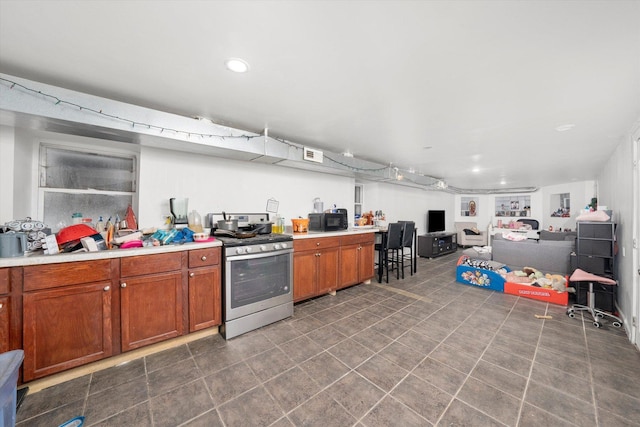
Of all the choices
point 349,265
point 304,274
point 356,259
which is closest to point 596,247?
point 356,259

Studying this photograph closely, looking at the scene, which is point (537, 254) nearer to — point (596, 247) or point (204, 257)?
point (596, 247)

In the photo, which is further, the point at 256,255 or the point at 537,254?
the point at 537,254

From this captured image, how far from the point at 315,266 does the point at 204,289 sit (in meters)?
1.43

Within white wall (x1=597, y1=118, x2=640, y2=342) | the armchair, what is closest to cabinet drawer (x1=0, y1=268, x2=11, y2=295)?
white wall (x1=597, y1=118, x2=640, y2=342)

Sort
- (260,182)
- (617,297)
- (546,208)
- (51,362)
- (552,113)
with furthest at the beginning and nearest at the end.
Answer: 1. (546,208)
2. (260,182)
3. (617,297)
4. (552,113)
5. (51,362)

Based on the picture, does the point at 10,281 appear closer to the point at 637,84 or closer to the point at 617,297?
the point at 637,84

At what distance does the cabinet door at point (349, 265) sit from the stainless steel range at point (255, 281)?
1034 mm

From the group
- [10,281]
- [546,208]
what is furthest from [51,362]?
[546,208]

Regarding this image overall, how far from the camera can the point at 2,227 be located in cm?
170

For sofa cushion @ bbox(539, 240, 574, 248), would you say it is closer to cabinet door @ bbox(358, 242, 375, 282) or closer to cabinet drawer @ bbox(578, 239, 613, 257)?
cabinet drawer @ bbox(578, 239, 613, 257)

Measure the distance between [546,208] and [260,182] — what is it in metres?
9.49

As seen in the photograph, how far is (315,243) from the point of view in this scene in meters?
3.24

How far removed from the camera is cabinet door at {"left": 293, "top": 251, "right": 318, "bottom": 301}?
3.04m

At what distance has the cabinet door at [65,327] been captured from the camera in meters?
1.61
